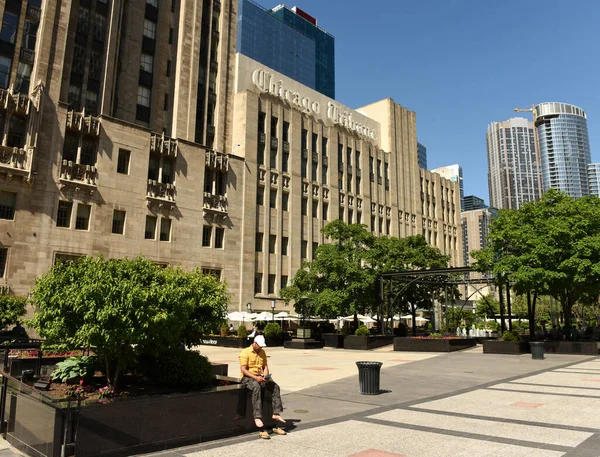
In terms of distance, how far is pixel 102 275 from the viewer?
8164 mm

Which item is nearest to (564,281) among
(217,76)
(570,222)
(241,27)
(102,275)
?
(570,222)

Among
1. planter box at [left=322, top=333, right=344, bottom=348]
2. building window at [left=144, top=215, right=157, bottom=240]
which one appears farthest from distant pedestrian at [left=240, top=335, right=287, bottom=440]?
building window at [left=144, top=215, right=157, bottom=240]

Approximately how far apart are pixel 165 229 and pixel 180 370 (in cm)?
3570

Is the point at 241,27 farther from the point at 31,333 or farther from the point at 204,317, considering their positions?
the point at 204,317

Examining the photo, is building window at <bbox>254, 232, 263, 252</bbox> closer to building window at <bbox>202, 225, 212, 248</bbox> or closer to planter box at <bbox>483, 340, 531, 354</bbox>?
building window at <bbox>202, 225, 212, 248</bbox>

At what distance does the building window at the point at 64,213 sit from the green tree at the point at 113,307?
103 feet

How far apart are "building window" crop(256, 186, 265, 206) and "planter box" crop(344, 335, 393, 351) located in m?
21.9

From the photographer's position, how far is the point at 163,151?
43.9 metres

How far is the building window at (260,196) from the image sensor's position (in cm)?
5278

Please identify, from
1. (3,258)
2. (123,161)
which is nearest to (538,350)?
(123,161)

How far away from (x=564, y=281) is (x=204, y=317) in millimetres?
25417

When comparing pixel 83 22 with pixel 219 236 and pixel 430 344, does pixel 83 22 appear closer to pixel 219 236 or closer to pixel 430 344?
pixel 219 236

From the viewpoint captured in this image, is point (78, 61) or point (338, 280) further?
point (78, 61)

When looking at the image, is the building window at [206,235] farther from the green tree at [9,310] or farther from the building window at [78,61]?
the green tree at [9,310]
